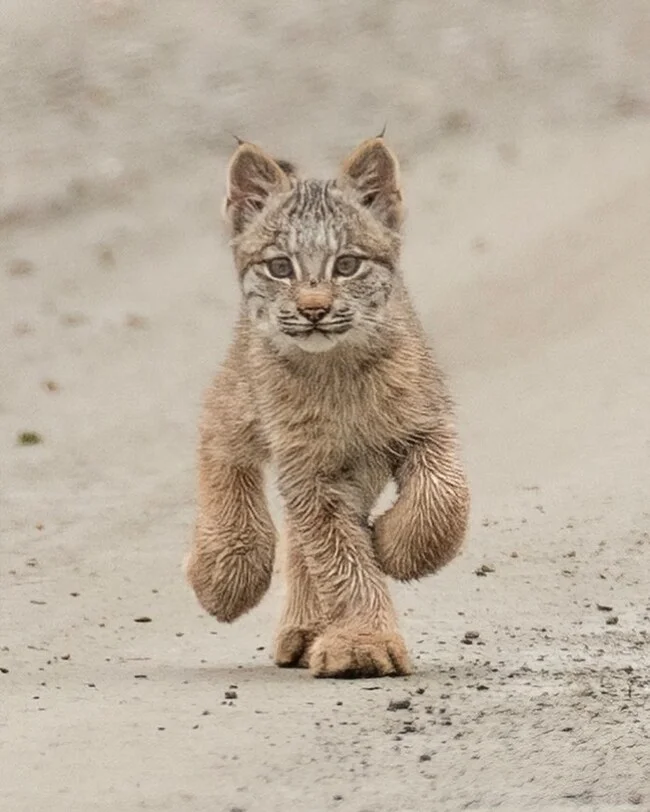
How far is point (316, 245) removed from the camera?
765 cm

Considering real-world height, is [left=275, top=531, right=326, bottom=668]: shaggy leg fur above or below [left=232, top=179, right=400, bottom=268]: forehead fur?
below

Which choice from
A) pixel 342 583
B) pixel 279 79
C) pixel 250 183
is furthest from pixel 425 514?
pixel 279 79

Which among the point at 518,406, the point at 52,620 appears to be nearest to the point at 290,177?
the point at 52,620

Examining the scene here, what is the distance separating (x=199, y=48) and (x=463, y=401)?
11280 mm

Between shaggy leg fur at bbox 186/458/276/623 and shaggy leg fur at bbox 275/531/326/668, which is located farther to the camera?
shaggy leg fur at bbox 186/458/276/623

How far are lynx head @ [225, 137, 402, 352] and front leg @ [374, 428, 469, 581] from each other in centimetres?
50

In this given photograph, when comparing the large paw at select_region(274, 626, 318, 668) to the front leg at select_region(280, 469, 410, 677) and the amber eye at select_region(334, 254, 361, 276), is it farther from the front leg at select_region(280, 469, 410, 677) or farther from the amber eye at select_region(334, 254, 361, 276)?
the amber eye at select_region(334, 254, 361, 276)

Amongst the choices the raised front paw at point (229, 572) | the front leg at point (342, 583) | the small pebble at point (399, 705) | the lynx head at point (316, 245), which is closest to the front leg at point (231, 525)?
the raised front paw at point (229, 572)

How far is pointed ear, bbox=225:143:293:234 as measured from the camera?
804cm

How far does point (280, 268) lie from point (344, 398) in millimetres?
543

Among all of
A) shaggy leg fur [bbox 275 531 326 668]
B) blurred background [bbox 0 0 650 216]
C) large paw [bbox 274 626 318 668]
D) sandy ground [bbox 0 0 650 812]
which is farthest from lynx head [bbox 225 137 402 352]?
blurred background [bbox 0 0 650 216]

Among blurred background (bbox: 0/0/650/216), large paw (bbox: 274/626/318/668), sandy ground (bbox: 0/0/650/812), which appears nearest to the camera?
sandy ground (bbox: 0/0/650/812)

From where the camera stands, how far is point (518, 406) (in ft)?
43.3

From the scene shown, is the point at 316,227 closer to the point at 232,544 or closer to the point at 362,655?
the point at 232,544
